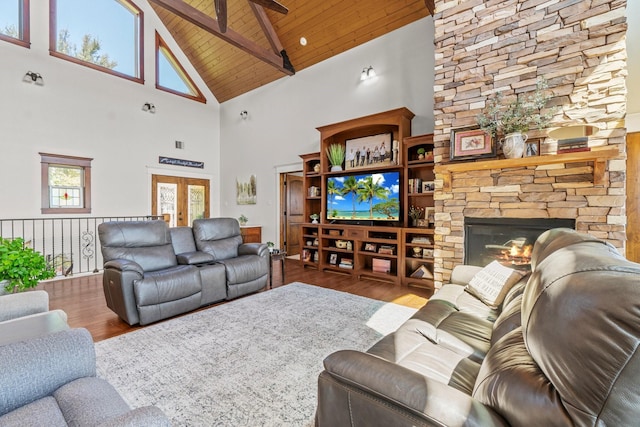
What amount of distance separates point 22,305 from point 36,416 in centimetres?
99

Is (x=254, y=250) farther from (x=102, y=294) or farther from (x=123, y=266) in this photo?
(x=102, y=294)

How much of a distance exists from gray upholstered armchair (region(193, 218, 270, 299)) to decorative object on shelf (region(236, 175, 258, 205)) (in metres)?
2.91

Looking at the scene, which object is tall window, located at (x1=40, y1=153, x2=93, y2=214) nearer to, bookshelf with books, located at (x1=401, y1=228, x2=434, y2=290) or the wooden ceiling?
the wooden ceiling

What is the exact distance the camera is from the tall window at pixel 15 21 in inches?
197

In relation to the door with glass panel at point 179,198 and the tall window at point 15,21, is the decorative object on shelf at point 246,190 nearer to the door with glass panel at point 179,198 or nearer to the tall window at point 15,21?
the door with glass panel at point 179,198

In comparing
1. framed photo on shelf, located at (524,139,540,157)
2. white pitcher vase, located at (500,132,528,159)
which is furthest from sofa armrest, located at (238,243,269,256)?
framed photo on shelf, located at (524,139,540,157)

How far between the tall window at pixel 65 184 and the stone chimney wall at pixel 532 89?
21.4ft

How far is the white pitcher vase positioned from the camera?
110 inches

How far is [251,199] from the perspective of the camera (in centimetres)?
714

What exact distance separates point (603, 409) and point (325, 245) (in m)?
4.60

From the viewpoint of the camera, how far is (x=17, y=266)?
5.34 feet

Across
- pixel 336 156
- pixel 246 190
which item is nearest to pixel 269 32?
pixel 336 156

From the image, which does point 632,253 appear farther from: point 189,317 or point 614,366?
point 189,317

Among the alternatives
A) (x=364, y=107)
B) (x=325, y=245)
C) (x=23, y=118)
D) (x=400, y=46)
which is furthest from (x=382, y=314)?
(x=23, y=118)
